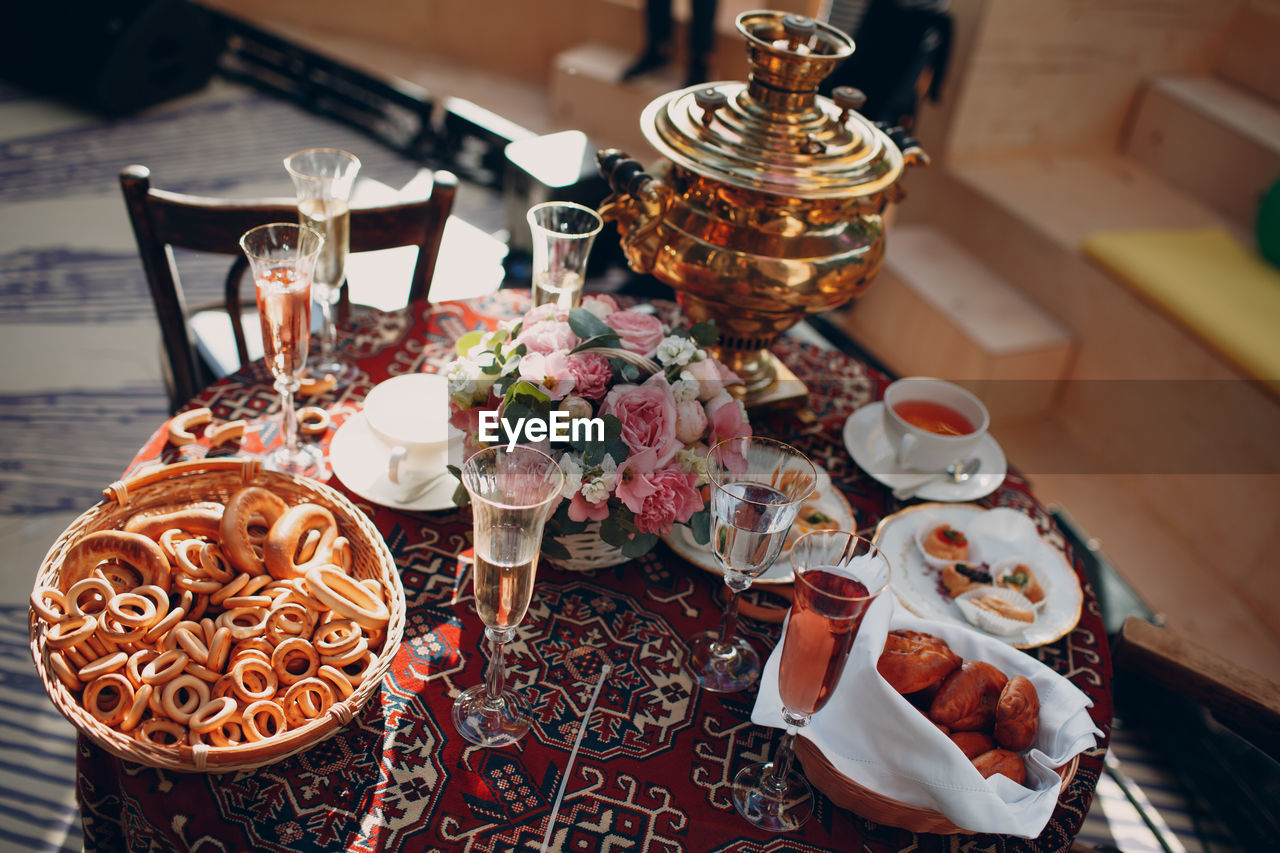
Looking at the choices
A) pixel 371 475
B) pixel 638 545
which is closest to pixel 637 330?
pixel 638 545

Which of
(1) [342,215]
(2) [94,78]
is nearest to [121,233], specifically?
(2) [94,78]

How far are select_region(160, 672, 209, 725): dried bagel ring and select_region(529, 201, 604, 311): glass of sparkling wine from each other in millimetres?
615

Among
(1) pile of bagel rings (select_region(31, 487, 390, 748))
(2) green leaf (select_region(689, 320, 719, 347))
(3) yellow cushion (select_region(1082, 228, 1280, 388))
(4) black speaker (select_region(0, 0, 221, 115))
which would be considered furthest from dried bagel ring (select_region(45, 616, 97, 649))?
(4) black speaker (select_region(0, 0, 221, 115))

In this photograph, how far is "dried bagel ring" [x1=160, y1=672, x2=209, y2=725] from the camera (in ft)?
2.87

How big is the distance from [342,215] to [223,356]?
2.14ft

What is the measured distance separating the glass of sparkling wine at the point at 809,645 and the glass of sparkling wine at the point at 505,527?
24 cm

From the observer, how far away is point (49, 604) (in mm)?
909

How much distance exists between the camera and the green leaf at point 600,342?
1097 millimetres

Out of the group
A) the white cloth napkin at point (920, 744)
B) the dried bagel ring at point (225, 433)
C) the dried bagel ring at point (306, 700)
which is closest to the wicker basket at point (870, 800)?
the white cloth napkin at point (920, 744)

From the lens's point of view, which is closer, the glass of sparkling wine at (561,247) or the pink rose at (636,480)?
the pink rose at (636,480)

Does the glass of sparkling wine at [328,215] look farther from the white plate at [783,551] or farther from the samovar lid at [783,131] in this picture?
the white plate at [783,551]

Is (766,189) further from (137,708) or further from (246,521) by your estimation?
(137,708)

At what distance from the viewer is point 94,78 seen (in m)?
3.84

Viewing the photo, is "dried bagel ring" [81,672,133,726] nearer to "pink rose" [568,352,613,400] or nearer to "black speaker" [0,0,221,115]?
"pink rose" [568,352,613,400]
